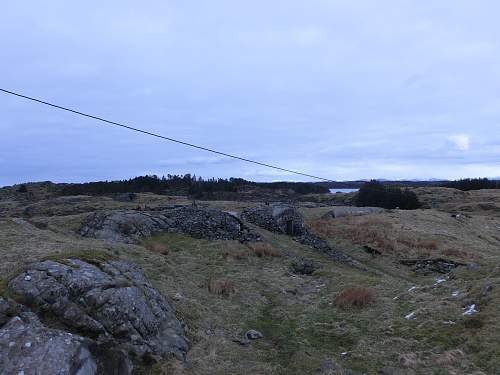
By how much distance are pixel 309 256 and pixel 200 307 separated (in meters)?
14.6

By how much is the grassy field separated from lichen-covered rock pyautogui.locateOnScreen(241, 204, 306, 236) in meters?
6.69

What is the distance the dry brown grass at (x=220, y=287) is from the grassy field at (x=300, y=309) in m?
0.05

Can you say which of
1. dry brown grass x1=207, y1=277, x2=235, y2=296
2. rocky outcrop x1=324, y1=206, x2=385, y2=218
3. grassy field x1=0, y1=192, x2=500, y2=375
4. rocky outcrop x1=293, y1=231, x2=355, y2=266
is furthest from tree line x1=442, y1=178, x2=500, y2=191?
dry brown grass x1=207, y1=277, x2=235, y2=296

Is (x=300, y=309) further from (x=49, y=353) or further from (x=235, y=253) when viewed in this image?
(x=49, y=353)

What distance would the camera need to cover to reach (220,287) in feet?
61.8

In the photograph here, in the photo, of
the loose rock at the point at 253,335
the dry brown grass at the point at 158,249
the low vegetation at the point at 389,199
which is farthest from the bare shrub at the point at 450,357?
the low vegetation at the point at 389,199

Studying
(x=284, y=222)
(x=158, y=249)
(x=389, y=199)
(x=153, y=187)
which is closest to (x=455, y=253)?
(x=284, y=222)

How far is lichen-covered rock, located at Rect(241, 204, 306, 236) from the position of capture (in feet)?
120

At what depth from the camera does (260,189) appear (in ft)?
465

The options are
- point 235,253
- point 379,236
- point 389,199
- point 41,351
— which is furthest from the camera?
point 389,199

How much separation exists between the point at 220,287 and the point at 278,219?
19.1 meters

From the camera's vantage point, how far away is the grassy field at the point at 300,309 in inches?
468

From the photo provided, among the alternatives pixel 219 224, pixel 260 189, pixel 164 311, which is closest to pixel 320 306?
pixel 164 311

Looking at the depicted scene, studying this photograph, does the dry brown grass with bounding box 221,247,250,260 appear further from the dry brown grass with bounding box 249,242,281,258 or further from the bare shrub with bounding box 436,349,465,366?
the bare shrub with bounding box 436,349,465,366
